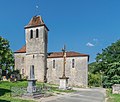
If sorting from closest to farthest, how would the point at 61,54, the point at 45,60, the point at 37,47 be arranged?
the point at 37,47, the point at 45,60, the point at 61,54

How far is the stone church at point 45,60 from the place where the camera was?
40000mm

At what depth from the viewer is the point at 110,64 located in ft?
98.0

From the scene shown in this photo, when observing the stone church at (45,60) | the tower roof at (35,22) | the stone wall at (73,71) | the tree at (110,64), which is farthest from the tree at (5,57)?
the tree at (110,64)

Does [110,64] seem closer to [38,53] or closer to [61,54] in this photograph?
[61,54]

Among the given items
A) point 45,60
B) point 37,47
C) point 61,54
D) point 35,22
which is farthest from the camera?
point 35,22

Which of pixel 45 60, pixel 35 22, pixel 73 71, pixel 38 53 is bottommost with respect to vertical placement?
pixel 73 71

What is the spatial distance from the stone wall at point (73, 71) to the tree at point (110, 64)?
7.94ft

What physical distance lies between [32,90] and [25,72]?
84.8 feet

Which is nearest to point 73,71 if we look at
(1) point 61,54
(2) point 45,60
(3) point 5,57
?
(1) point 61,54

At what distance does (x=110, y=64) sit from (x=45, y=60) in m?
15.5

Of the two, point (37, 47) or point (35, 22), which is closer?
point (37, 47)

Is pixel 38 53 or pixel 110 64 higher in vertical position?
pixel 38 53

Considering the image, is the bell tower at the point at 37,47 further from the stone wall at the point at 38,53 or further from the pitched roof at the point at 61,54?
the pitched roof at the point at 61,54

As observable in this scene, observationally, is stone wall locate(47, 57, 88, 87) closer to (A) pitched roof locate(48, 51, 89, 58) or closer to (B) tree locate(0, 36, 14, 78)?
(A) pitched roof locate(48, 51, 89, 58)
